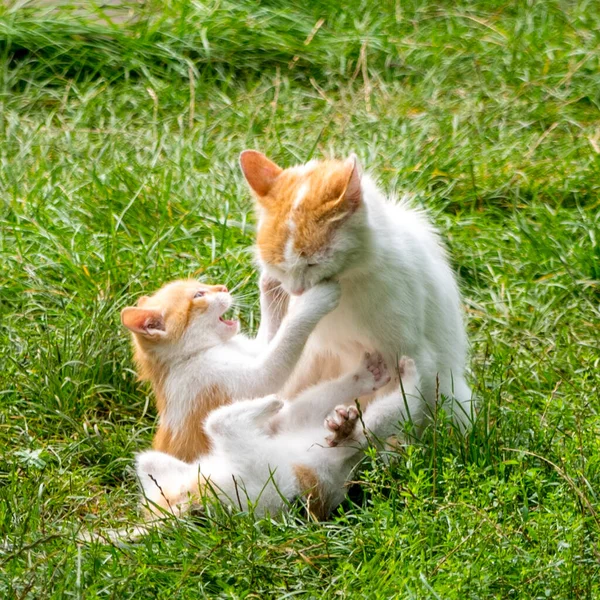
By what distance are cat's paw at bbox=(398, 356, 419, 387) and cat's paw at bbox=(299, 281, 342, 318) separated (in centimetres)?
38

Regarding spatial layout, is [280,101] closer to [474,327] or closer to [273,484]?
[474,327]

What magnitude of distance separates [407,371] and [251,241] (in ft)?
6.53

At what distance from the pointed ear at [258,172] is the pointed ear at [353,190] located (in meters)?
0.45

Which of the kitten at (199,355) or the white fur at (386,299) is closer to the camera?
the white fur at (386,299)

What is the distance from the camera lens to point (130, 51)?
789cm

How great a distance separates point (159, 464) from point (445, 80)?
15.1 ft

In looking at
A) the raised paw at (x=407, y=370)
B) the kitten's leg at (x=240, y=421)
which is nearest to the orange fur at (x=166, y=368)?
the kitten's leg at (x=240, y=421)

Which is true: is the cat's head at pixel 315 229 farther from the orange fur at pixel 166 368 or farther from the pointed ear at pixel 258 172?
the orange fur at pixel 166 368

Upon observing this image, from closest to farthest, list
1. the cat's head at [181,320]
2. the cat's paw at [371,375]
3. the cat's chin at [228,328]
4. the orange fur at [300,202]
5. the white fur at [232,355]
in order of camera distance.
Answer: the orange fur at [300,202] → the white fur at [232,355] → the cat's paw at [371,375] → the cat's head at [181,320] → the cat's chin at [228,328]

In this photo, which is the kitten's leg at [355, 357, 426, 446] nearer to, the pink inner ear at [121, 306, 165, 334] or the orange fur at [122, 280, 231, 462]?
the orange fur at [122, 280, 231, 462]

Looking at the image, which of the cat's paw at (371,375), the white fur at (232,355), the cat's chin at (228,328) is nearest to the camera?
the white fur at (232,355)

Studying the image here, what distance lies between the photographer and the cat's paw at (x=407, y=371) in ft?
13.7

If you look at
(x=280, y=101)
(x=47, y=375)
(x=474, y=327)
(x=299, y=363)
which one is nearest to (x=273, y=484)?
(x=299, y=363)

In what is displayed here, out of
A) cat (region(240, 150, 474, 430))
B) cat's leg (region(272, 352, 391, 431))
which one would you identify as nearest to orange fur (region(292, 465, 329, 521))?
cat's leg (region(272, 352, 391, 431))
